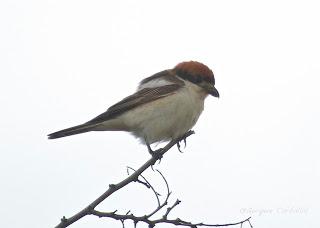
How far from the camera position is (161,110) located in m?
6.31

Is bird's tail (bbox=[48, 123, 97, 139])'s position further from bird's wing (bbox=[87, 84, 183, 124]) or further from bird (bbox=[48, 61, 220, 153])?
bird's wing (bbox=[87, 84, 183, 124])

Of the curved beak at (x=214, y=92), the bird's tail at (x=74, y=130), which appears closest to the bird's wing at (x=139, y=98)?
the bird's tail at (x=74, y=130)

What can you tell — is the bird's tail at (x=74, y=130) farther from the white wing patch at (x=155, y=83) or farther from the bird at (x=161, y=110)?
the white wing patch at (x=155, y=83)

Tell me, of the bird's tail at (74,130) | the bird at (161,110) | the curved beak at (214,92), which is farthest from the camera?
the curved beak at (214,92)

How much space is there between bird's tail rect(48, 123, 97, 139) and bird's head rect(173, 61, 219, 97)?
4.45 ft

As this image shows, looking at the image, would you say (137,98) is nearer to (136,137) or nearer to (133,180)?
(136,137)

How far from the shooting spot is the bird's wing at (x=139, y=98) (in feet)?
21.0

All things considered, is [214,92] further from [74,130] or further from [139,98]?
[74,130]

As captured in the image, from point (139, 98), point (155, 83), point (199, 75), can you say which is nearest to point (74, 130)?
point (139, 98)

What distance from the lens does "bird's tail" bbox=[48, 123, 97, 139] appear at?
5.80 m

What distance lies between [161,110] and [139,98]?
418 mm

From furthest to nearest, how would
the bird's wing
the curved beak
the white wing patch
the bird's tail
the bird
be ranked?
the white wing patch → the curved beak → the bird's wing → the bird → the bird's tail

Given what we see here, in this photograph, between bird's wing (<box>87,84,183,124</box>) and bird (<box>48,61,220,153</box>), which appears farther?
bird's wing (<box>87,84,183,124</box>)


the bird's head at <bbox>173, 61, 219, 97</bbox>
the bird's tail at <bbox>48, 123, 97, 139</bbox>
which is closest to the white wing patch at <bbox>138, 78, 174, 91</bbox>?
the bird's head at <bbox>173, 61, 219, 97</bbox>
